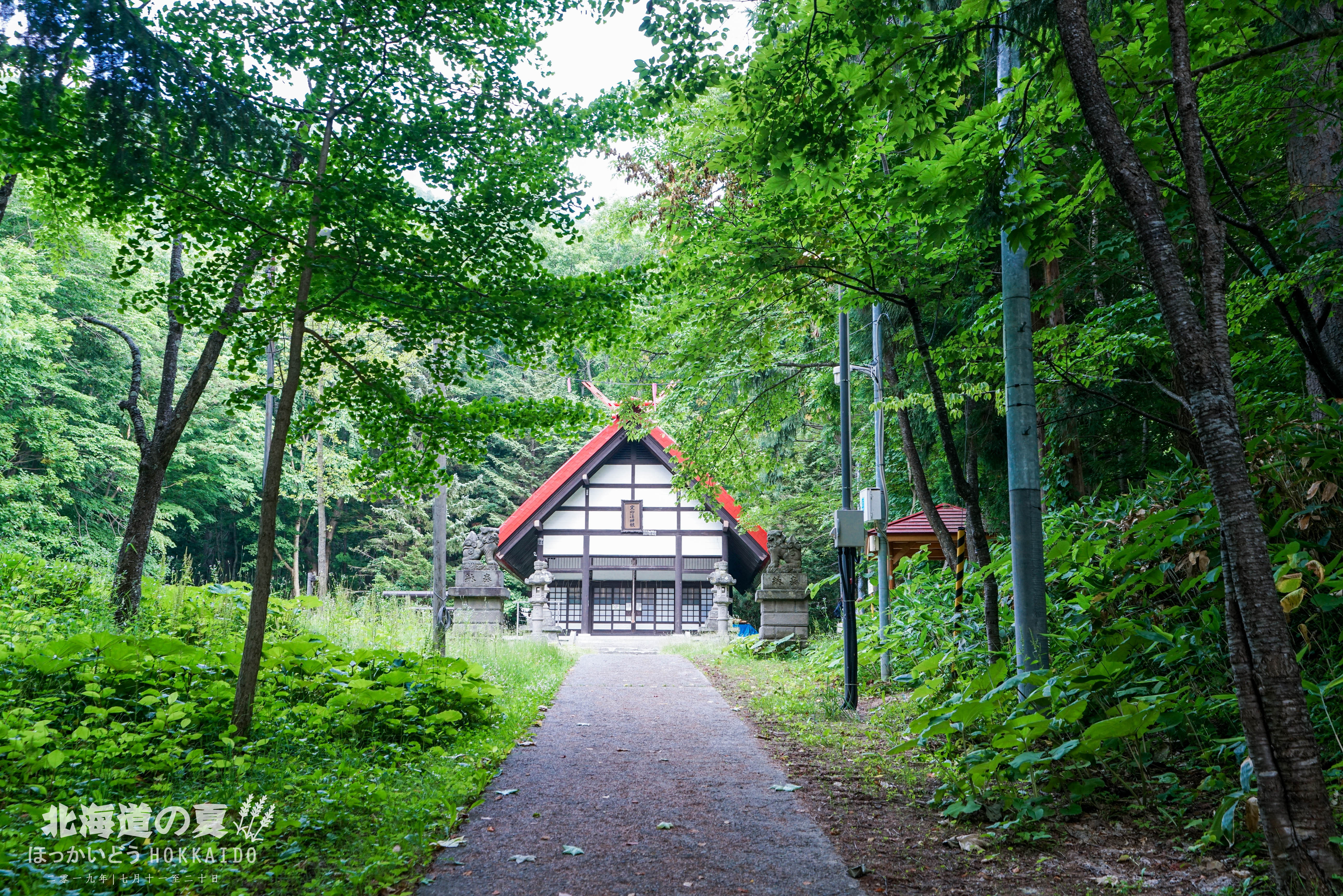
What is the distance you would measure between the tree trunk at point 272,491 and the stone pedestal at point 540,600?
15.0m

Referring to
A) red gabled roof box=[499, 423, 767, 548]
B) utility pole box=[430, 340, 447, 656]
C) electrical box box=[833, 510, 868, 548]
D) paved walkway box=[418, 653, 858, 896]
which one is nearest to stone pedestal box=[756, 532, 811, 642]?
utility pole box=[430, 340, 447, 656]

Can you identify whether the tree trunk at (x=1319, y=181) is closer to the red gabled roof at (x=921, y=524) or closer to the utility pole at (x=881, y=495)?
the utility pole at (x=881, y=495)

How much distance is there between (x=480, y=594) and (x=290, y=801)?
12.6 metres

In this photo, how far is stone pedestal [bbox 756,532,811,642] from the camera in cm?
1441

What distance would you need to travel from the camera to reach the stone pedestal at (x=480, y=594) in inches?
649

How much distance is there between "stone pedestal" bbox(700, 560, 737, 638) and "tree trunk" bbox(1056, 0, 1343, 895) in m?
18.2

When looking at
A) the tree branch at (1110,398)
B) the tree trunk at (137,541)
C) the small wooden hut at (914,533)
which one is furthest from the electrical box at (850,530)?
the tree trunk at (137,541)

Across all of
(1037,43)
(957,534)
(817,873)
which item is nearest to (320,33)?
(1037,43)

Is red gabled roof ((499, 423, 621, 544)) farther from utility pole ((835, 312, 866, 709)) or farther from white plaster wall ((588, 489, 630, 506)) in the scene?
utility pole ((835, 312, 866, 709))

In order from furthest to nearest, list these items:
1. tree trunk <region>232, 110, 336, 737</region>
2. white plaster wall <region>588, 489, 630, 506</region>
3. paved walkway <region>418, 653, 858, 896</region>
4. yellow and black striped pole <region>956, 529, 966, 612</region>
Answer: white plaster wall <region>588, 489, 630, 506</region> < yellow and black striped pole <region>956, 529, 966, 612</region> < tree trunk <region>232, 110, 336, 737</region> < paved walkway <region>418, 653, 858, 896</region>

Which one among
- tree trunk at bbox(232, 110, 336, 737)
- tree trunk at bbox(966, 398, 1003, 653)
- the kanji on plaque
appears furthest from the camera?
tree trunk at bbox(966, 398, 1003, 653)

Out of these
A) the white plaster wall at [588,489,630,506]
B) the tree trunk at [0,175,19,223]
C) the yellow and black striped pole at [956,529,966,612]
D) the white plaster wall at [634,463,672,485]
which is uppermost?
the tree trunk at [0,175,19,223]

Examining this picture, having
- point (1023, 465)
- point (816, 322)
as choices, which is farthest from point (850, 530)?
point (1023, 465)

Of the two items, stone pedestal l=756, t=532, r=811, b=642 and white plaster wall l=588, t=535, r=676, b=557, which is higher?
white plaster wall l=588, t=535, r=676, b=557
